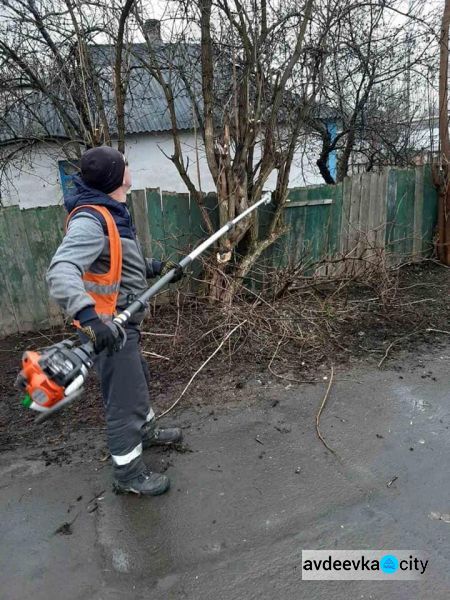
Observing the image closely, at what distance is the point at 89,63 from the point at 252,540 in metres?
5.70

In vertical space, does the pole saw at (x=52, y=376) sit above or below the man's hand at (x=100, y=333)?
below

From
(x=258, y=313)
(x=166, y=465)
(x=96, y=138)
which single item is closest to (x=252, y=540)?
(x=166, y=465)

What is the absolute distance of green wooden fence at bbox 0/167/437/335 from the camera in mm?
5246

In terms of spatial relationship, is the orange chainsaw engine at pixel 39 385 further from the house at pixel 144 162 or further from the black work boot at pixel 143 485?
the house at pixel 144 162

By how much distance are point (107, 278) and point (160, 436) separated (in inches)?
51.6

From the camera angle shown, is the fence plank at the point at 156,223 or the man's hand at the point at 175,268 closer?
the man's hand at the point at 175,268

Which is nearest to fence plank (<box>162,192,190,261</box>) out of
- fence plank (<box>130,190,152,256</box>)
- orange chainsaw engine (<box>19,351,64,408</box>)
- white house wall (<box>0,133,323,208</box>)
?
fence plank (<box>130,190,152,256</box>)

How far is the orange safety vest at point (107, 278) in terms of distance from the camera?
2.50 metres

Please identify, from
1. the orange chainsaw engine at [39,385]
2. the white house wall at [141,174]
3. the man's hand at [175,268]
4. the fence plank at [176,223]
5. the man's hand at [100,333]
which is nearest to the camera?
the orange chainsaw engine at [39,385]

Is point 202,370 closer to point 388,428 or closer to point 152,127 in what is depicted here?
point 388,428

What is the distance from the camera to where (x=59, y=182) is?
38.9 ft

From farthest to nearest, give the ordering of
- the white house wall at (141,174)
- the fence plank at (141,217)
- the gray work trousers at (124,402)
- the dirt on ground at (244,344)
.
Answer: the white house wall at (141,174), the fence plank at (141,217), the dirt on ground at (244,344), the gray work trousers at (124,402)

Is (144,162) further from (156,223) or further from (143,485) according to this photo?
(143,485)

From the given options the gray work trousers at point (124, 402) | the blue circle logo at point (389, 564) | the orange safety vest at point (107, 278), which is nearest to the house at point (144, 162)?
the orange safety vest at point (107, 278)
